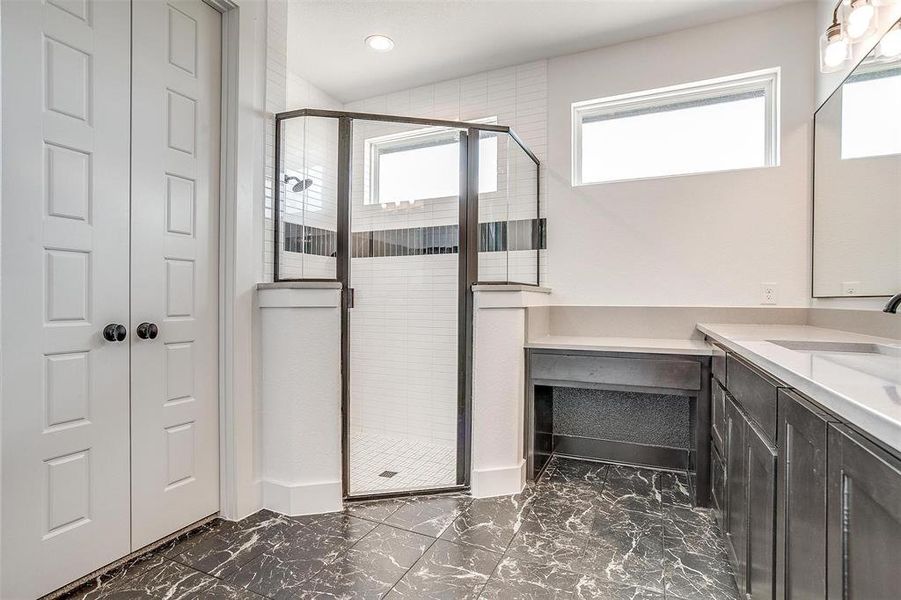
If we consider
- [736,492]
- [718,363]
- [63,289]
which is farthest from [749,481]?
[63,289]

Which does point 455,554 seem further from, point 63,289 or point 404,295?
point 63,289

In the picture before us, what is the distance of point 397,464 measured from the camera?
2.66 metres

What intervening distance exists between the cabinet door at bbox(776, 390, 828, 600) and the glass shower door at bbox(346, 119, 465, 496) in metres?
1.61

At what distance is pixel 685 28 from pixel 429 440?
2948mm

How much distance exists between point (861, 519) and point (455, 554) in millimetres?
1471

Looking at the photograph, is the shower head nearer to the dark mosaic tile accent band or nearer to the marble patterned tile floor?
the dark mosaic tile accent band

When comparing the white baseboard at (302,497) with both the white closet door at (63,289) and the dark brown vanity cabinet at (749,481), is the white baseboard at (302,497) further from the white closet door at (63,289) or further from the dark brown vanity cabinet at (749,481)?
the dark brown vanity cabinet at (749,481)

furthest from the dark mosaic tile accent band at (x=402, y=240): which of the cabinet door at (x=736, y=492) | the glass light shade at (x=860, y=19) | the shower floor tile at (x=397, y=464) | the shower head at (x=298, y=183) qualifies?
the glass light shade at (x=860, y=19)

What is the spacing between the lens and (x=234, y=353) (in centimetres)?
210

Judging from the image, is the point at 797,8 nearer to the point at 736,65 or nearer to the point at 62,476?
the point at 736,65

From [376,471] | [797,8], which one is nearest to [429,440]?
[376,471]

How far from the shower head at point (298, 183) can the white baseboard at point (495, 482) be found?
173 cm

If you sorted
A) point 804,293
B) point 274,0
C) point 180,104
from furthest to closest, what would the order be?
point 804,293 < point 274,0 < point 180,104

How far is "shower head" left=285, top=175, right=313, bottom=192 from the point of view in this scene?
7.59 feet
